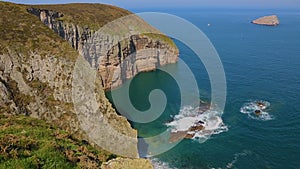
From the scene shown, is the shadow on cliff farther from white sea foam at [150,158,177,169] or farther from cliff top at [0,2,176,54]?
cliff top at [0,2,176,54]

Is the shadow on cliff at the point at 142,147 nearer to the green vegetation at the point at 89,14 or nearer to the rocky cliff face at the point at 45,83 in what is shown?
the rocky cliff face at the point at 45,83

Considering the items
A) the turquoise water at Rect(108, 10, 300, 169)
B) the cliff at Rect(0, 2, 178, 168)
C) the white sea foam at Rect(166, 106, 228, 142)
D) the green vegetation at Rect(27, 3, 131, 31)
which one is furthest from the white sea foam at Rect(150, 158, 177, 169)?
the green vegetation at Rect(27, 3, 131, 31)

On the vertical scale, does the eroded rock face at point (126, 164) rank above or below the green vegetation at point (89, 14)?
below

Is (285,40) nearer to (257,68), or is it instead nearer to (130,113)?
(257,68)

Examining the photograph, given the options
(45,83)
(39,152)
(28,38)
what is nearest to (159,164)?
(45,83)

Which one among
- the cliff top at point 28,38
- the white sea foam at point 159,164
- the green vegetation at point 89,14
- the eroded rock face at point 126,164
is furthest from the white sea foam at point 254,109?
the green vegetation at point 89,14

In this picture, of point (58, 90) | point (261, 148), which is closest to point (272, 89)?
point (261, 148)
